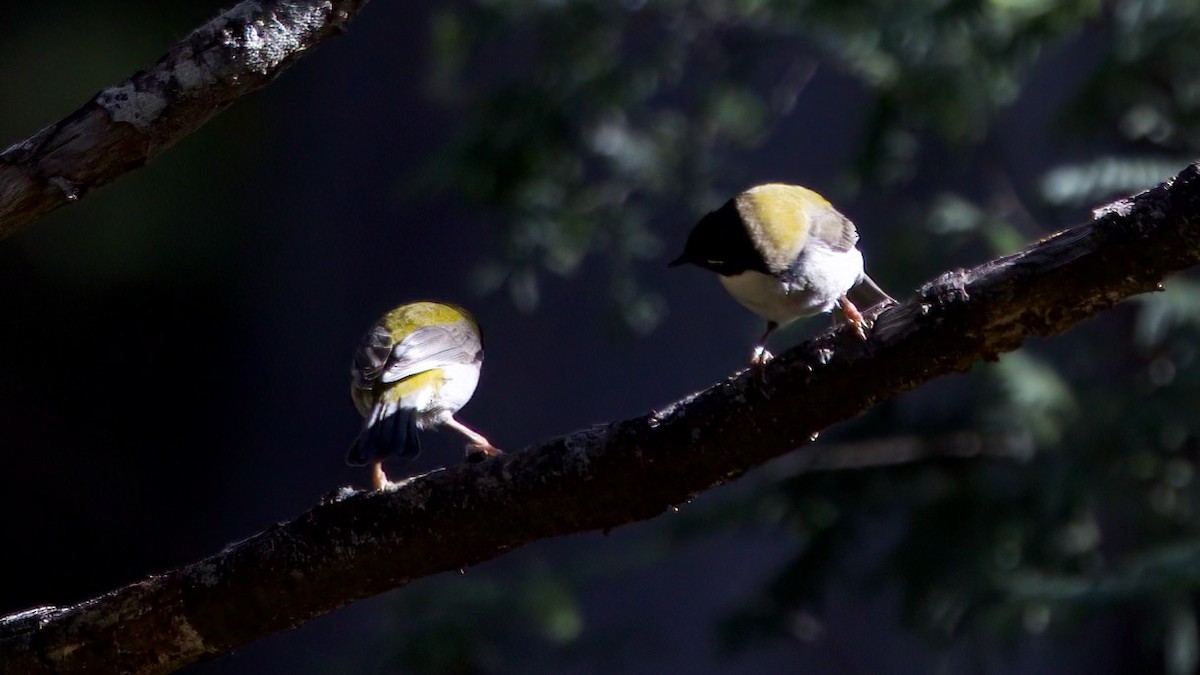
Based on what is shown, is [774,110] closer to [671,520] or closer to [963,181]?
[963,181]

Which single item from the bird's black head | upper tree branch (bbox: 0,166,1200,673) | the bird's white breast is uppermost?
the bird's black head

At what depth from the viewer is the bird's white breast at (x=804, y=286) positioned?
10.5ft

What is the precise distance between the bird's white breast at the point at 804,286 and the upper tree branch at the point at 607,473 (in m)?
0.71

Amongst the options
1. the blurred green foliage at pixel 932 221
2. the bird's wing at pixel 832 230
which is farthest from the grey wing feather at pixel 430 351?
the bird's wing at pixel 832 230

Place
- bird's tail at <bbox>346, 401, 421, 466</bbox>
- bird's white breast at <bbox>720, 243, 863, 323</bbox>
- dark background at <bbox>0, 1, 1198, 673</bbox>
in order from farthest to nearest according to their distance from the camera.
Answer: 1. dark background at <bbox>0, 1, 1198, 673</bbox>
2. bird's tail at <bbox>346, 401, 421, 466</bbox>
3. bird's white breast at <bbox>720, 243, 863, 323</bbox>

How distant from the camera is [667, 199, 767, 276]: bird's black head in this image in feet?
10.6

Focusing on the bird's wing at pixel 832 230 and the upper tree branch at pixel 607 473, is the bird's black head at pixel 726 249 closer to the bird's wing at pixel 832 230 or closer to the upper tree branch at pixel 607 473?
the bird's wing at pixel 832 230

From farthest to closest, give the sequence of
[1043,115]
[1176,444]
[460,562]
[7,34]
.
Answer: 1. [7,34]
2. [1043,115]
3. [1176,444]
4. [460,562]

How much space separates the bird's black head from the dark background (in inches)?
73.0

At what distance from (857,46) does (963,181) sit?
1.99 metres

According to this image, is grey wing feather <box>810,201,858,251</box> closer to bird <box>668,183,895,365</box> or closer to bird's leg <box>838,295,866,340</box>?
bird <box>668,183,895,365</box>

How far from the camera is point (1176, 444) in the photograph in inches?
190

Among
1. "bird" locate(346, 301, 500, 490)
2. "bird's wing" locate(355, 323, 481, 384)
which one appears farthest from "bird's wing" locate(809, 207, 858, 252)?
"bird's wing" locate(355, 323, 481, 384)

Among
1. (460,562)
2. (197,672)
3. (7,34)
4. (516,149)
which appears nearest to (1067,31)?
(516,149)
